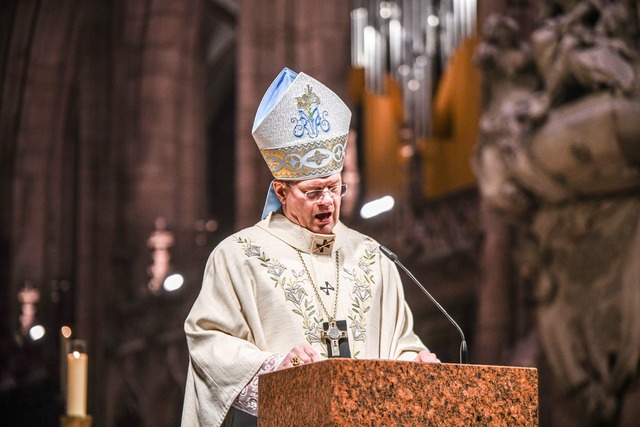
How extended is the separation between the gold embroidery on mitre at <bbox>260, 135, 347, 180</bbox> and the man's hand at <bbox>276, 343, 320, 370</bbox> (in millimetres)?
563

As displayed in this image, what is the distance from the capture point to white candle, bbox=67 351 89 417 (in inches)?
186

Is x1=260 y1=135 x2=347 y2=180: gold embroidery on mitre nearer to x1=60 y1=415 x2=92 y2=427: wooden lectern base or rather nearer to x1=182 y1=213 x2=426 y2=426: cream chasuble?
x1=182 y1=213 x2=426 y2=426: cream chasuble

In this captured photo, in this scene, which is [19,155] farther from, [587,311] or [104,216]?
[587,311]

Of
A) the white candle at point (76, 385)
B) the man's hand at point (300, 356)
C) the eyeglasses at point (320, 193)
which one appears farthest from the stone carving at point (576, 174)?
the man's hand at point (300, 356)

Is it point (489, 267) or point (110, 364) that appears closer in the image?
point (489, 267)

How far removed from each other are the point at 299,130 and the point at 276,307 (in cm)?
50

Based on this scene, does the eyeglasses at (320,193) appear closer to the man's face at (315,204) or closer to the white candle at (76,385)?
the man's face at (315,204)

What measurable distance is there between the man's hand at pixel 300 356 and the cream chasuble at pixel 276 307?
0.14 meters

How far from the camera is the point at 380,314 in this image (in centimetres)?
382

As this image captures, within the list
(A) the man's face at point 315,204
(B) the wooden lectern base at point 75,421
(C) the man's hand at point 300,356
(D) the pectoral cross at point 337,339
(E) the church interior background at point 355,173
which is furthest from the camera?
(E) the church interior background at point 355,173

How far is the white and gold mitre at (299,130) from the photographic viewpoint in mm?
3711

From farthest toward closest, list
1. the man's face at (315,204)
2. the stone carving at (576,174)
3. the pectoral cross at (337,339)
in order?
the stone carving at (576,174)
the man's face at (315,204)
the pectoral cross at (337,339)

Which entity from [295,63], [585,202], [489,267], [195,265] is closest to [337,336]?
[585,202]

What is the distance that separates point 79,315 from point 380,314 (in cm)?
1504
